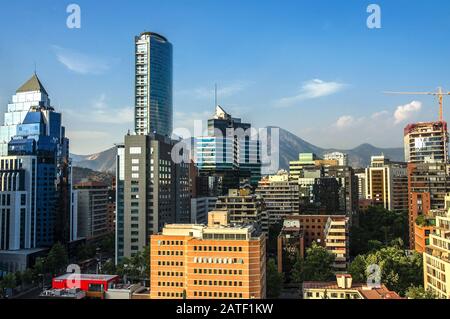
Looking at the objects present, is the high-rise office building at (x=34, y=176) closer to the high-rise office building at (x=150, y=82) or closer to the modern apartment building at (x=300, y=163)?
the high-rise office building at (x=150, y=82)

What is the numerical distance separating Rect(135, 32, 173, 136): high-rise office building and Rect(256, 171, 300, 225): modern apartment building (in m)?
23.5

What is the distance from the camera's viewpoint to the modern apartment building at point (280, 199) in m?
28.3

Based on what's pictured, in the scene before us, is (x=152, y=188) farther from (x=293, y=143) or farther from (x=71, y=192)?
(x=293, y=143)

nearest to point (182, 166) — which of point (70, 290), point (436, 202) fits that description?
point (70, 290)

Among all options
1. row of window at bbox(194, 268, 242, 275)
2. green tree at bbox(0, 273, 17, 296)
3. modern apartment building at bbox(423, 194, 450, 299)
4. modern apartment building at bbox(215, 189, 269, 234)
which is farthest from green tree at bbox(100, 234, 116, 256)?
modern apartment building at bbox(423, 194, 450, 299)

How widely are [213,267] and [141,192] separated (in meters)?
9.66

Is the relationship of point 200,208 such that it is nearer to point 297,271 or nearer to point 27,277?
point 27,277

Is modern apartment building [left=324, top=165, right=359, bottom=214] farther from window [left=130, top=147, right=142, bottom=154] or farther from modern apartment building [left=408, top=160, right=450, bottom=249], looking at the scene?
window [left=130, top=147, right=142, bottom=154]

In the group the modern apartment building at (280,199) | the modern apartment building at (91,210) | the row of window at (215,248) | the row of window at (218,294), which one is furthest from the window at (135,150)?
the row of window at (218,294)

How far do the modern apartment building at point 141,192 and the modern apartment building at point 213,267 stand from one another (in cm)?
718

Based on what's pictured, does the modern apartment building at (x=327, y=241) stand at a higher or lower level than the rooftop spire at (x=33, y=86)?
lower

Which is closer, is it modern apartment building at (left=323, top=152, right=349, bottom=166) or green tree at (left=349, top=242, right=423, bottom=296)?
green tree at (left=349, top=242, right=423, bottom=296)

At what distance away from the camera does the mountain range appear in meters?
33.1
